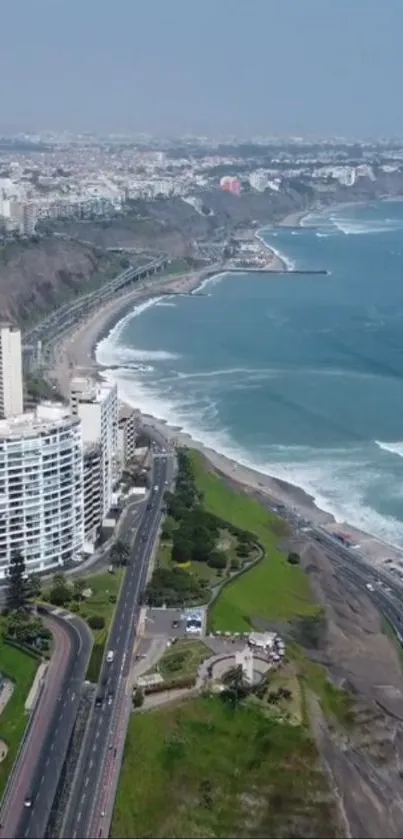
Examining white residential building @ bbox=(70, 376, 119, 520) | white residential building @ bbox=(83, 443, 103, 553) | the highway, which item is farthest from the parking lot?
white residential building @ bbox=(70, 376, 119, 520)

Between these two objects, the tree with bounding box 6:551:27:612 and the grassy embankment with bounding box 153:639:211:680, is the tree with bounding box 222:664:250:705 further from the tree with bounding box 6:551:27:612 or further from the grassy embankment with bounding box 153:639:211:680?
the tree with bounding box 6:551:27:612

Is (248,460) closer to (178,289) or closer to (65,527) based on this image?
(65,527)

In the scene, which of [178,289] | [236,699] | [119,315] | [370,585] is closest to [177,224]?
[178,289]

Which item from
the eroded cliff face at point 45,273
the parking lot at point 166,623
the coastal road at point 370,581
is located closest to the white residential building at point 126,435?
the coastal road at point 370,581

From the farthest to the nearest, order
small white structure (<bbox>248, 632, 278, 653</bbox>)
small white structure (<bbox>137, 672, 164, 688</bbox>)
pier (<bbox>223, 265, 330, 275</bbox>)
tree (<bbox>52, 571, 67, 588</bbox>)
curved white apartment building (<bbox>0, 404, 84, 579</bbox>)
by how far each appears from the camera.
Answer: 1. pier (<bbox>223, 265, 330, 275</bbox>)
2. curved white apartment building (<bbox>0, 404, 84, 579</bbox>)
3. tree (<bbox>52, 571, 67, 588</bbox>)
4. small white structure (<bbox>248, 632, 278, 653</bbox>)
5. small white structure (<bbox>137, 672, 164, 688</bbox>)

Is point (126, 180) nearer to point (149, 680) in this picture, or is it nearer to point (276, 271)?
point (276, 271)

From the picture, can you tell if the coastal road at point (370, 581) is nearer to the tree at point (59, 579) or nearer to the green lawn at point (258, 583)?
the green lawn at point (258, 583)

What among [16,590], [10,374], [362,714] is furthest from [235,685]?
[10,374]
